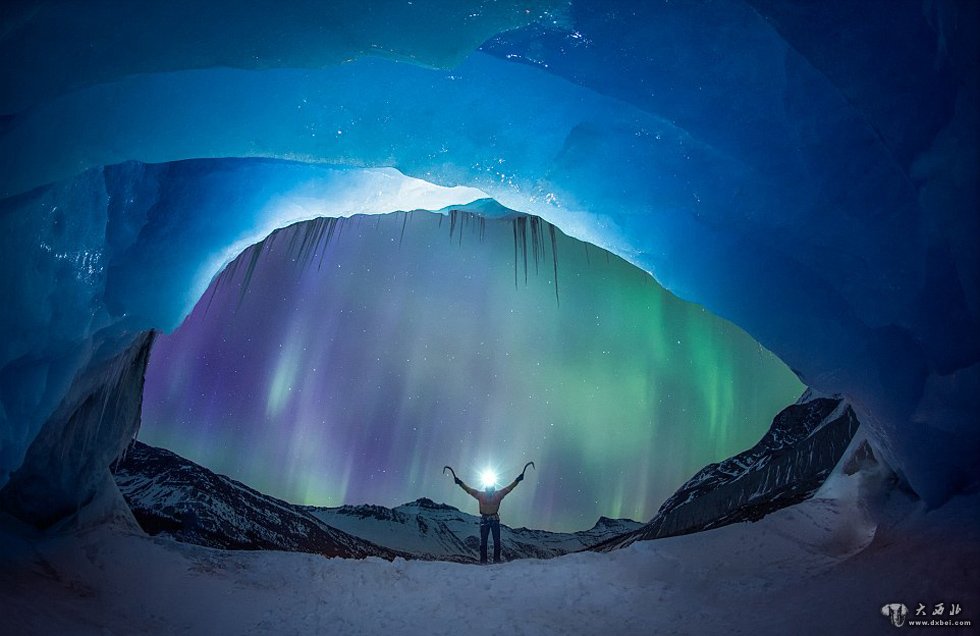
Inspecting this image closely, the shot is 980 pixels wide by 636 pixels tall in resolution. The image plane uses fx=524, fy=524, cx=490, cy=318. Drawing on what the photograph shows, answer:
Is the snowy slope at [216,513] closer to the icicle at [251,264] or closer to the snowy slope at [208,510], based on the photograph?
the snowy slope at [208,510]

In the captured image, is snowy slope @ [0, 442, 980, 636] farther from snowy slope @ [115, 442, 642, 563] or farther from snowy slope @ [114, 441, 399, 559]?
snowy slope @ [114, 441, 399, 559]

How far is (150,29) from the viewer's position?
3516mm

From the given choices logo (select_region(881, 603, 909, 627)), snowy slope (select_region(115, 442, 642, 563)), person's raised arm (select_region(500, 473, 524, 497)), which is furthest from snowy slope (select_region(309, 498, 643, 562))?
logo (select_region(881, 603, 909, 627))

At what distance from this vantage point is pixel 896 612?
10.7ft

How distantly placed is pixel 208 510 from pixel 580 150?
36.2ft

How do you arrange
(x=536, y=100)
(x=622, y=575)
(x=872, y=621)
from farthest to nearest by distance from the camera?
(x=622, y=575) → (x=536, y=100) → (x=872, y=621)

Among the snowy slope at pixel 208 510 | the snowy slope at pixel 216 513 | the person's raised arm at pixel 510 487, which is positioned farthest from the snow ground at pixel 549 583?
the snowy slope at pixel 208 510

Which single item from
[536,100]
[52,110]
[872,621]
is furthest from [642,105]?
[52,110]

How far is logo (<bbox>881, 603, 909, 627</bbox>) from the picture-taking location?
3.17m

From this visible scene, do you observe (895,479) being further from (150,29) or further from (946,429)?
(150,29)

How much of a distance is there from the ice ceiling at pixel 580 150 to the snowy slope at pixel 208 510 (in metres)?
5.59

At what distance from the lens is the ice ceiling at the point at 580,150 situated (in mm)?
3418

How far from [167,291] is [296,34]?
3563 millimetres

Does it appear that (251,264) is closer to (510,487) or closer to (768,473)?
(510,487)
